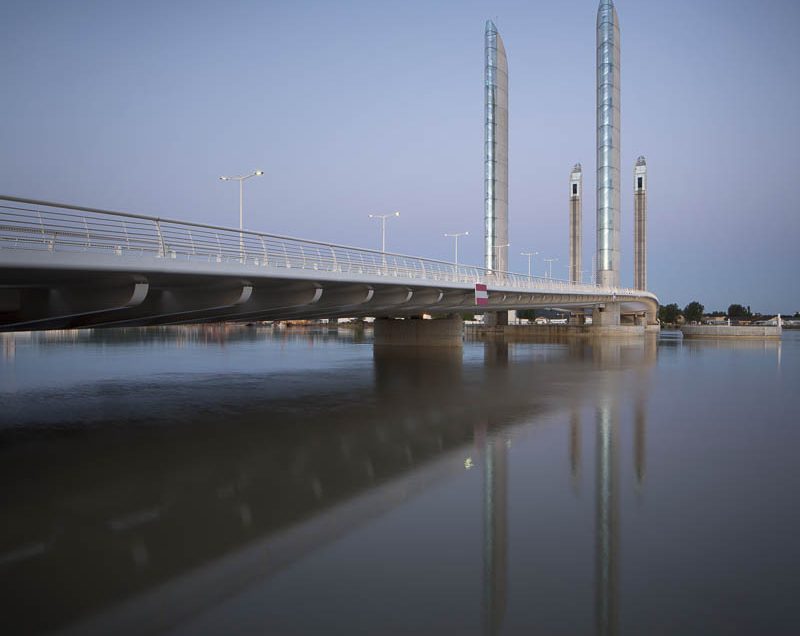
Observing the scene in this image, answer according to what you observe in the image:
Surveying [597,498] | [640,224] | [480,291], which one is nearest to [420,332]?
[480,291]

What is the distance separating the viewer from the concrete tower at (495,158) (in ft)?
254

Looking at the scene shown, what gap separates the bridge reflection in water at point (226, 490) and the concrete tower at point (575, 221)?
331ft

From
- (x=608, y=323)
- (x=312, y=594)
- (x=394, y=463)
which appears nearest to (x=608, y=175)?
(x=608, y=323)

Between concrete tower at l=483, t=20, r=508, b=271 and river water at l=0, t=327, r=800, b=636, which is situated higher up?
concrete tower at l=483, t=20, r=508, b=271

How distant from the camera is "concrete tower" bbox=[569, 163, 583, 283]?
388ft

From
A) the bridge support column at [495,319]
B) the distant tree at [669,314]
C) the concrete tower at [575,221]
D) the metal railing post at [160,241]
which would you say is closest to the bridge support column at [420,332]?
the bridge support column at [495,319]

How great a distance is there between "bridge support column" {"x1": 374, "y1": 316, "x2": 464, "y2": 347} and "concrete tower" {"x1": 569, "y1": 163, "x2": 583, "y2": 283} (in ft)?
232

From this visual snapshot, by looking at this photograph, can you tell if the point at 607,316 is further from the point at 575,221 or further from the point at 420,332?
the point at 575,221

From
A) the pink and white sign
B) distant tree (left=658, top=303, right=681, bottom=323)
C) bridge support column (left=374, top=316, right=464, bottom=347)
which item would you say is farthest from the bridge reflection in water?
distant tree (left=658, top=303, right=681, bottom=323)

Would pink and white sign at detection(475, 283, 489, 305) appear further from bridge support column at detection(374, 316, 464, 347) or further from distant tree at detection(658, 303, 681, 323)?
distant tree at detection(658, 303, 681, 323)

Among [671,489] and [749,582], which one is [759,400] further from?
[749,582]

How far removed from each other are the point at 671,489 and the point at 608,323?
70731 mm

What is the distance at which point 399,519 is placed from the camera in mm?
8531

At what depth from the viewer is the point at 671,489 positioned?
33.0ft
